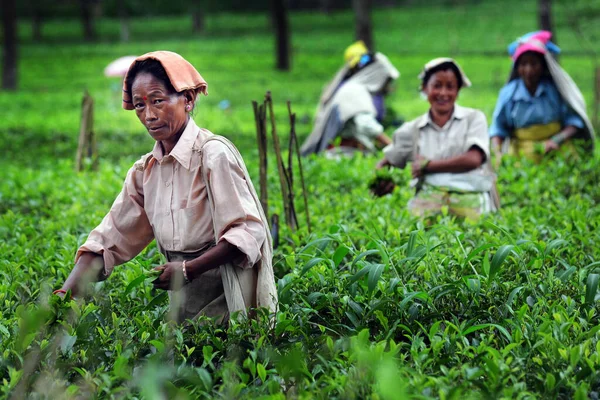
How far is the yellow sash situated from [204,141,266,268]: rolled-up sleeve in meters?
5.24

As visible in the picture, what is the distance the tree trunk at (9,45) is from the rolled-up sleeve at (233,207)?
21.2 metres

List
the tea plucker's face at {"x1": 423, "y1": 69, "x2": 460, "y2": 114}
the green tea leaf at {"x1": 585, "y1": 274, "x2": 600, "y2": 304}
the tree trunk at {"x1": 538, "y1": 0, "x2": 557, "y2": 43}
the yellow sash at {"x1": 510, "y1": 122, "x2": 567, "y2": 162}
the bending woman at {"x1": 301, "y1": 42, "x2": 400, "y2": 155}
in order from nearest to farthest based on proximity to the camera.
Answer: the green tea leaf at {"x1": 585, "y1": 274, "x2": 600, "y2": 304} → the tea plucker's face at {"x1": 423, "y1": 69, "x2": 460, "y2": 114} → the yellow sash at {"x1": 510, "y1": 122, "x2": 567, "y2": 162} → the bending woman at {"x1": 301, "y1": 42, "x2": 400, "y2": 155} → the tree trunk at {"x1": 538, "y1": 0, "x2": 557, "y2": 43}

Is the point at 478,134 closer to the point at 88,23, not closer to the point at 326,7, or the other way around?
the point at 88,23

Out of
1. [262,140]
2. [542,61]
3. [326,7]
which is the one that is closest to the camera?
[262,140]

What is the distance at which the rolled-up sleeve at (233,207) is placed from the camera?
11.3 feet

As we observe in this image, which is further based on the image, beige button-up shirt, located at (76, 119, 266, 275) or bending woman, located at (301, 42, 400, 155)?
bending woman, located at (301, 42, 400, 155)

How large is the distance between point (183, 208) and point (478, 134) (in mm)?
2624

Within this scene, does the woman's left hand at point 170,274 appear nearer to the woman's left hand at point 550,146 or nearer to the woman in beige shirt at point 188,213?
the woman in beige shirt at point 188,213

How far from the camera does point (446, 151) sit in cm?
579

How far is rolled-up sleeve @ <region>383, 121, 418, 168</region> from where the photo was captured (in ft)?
19.3

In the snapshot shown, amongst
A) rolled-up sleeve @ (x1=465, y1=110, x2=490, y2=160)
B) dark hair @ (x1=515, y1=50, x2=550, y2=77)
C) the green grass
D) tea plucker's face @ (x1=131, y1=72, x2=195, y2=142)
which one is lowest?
the green grass

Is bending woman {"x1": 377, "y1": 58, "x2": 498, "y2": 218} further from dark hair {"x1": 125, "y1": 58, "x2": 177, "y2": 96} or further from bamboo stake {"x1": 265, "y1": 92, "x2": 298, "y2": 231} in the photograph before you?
dark hair {"x1": 125, "y1": 58, "x2": 177, "y2": 96}

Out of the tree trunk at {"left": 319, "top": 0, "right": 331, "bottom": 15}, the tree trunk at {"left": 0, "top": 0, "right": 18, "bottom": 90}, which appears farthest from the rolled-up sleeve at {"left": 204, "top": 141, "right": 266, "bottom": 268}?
the tree trunk at {"left": 319, "top": 0, "right": 331, "bottom": 15}

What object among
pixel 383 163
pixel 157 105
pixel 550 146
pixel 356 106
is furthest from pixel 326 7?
pixel 157 105
